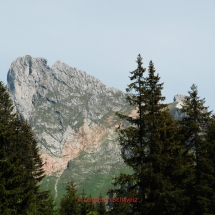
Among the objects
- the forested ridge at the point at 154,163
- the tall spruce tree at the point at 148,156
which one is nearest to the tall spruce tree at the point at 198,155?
the forested ridge at the point at 154,163

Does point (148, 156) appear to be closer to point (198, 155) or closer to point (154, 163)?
point (154, 163)

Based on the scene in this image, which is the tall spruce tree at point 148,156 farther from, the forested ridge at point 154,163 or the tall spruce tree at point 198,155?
the tall spruce tree at point 198,155

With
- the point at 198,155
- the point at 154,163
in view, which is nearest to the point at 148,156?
the point at 154,163

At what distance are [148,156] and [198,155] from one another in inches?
207

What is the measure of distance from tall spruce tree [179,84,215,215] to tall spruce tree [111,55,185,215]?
1.36 metres

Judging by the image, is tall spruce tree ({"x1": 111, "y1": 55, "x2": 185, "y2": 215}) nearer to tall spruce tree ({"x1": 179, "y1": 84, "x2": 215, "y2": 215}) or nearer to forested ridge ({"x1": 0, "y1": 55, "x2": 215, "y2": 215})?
forested ridge ({"x1": 0, "y1": 55, "x2": 215, "y2": 215})

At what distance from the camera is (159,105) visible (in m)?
28.0

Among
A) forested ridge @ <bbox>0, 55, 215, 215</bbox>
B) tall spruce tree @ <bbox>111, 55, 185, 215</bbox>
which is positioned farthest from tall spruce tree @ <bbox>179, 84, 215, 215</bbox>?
tall spruce tree @ <bbox>111, 55, 185, 215</bbox>

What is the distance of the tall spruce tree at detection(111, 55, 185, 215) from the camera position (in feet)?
84.0

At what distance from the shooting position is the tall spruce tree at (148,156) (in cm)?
2559

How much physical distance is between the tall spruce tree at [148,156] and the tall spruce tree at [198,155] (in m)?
1.36

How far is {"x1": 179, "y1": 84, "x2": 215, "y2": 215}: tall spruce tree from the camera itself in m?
25.5

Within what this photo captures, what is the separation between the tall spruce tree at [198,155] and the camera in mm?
25453

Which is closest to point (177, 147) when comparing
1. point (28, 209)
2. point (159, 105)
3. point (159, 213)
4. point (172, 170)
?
point (172, 170)
